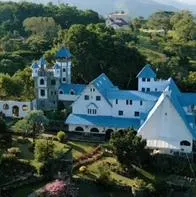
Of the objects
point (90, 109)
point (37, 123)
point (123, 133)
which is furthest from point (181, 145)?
point (37, 123)

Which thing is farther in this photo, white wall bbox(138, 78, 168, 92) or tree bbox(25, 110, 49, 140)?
white wall bbox(138, 78, 168, 92)

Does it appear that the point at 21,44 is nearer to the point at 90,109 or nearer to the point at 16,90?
the point at 16,90

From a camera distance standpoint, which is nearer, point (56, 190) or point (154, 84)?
point (56, 190)

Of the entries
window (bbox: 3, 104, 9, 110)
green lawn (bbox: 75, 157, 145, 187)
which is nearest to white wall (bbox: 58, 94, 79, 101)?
window (bbox: 3, 104, 9, 110)

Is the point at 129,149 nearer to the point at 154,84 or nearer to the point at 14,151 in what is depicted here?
the point at 14,151

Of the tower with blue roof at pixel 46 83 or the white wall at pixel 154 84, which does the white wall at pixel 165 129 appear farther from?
the tower with blue roof at pixel 46 83

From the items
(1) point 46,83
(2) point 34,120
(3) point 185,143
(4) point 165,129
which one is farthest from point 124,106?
(1) point 46,83

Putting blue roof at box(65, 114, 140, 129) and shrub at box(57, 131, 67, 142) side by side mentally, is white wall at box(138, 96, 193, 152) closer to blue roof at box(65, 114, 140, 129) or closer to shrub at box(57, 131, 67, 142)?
blue roof at box(65, 114, 140, 129)
